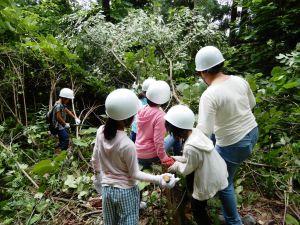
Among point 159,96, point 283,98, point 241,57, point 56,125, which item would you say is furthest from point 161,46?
point 159,96

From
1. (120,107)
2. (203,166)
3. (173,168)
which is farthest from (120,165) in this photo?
(203,166)

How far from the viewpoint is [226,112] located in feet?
9.02

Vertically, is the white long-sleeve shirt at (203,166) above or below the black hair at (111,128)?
below

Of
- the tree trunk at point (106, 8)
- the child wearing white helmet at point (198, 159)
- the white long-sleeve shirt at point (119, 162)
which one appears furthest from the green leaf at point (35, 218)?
the tree trunk at point (106, 8)

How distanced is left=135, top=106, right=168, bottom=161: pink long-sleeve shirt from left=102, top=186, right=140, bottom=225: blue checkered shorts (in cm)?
Result: 90

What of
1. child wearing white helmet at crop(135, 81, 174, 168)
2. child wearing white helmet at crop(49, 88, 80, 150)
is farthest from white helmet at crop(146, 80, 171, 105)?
child wearing white helmet at crop(49, 88, 80, 150)

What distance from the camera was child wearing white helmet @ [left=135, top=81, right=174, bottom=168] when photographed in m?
3.46

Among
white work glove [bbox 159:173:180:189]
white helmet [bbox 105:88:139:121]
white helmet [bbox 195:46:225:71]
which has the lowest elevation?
white work glove [bbox 159:173:180:189]

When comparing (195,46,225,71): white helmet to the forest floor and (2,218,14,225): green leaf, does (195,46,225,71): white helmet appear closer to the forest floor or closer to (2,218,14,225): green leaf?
the forest floor

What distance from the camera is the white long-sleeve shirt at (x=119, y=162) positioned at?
7.95ft

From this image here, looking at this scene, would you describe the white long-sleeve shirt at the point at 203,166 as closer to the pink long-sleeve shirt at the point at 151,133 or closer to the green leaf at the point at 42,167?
the pink long-sleeve shirt at the point at 151,133

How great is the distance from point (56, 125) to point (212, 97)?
179 inches

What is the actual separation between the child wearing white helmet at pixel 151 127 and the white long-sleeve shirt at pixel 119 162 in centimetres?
97

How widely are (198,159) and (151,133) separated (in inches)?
38.2
